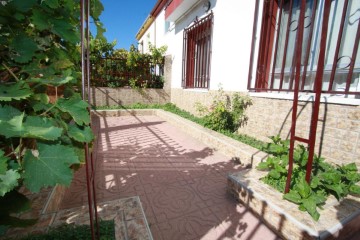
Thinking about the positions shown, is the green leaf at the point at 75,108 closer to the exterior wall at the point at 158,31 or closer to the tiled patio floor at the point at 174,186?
the tiled patio floor at the point at 174,186

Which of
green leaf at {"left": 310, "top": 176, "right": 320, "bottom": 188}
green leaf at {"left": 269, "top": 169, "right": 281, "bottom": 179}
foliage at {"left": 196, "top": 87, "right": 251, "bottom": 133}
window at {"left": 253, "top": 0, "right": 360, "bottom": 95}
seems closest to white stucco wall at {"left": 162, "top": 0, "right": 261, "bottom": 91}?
foliage at {"left": 196, "top": 87, "right": 251, "bottom": 133}

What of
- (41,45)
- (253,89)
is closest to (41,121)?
(41,45)

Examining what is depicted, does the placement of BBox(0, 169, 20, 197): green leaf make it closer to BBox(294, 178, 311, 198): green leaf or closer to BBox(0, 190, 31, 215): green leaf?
BBox(0, 190, 31, 215): green leaf

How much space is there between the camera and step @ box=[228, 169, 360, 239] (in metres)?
1.72

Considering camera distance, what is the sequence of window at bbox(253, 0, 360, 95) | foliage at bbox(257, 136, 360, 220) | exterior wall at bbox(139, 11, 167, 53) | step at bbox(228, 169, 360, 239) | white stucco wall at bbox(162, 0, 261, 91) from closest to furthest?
1. step at bbox(228, 169, 360, 239)
2. foliage at bbox(257, 136, 360, 220)
3. window at bbox(253, 0, 360, 95)
4. white stucco wall at bbox(162, 0, 261, 91)
5. exterior wall at bbox(139, 11, 167, 53)

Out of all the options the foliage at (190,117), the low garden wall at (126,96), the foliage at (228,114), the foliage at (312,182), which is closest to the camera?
the foliage at (312,182)

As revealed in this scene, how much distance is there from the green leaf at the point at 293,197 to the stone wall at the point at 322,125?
1.17 meters

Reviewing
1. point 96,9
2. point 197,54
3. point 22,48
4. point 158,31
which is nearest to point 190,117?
point 197,54

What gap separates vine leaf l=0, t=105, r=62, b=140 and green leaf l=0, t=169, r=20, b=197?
126 millimetres

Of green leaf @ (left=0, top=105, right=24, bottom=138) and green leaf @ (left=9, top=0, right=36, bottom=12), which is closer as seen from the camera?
green leaf @ (left=0, top=105, right=24, bottom=138)

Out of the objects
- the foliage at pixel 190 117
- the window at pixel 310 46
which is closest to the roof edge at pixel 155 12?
the foliage at pixel 190 117

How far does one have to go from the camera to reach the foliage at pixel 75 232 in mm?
1341

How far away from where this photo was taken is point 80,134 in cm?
76

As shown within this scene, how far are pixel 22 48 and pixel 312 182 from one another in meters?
2.62
